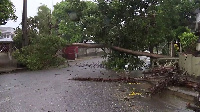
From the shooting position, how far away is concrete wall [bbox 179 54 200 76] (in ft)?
37.1

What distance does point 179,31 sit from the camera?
20594 millimetres

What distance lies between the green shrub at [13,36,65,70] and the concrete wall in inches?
353

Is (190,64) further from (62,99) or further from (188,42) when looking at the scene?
(62,99)

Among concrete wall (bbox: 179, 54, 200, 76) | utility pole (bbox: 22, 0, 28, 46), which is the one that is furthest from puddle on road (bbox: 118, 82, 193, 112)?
utility pole (bbox: 22, 0, 28, 46)

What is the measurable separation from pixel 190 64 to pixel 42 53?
1056cm

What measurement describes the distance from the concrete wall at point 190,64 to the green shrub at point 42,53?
8957 millimetres

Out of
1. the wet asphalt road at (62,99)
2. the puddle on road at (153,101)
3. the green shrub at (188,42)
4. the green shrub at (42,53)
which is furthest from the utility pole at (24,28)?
the puddle on road at (153,101)

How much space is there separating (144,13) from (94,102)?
36.4 ft

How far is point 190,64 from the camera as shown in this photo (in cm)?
1197

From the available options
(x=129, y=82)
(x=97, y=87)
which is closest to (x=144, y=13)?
(x=129, y=82)

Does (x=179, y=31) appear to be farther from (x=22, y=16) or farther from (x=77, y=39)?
(x=77, y=39)

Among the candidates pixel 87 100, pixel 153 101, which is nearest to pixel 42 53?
pixel 87 100

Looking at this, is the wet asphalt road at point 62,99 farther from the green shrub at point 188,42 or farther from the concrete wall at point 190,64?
the green shrub at point 188,42

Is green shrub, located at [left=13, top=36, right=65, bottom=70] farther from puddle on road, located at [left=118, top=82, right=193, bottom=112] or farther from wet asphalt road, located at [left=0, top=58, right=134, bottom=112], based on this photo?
puddle on road, located at [left=118, top=82, right=193, bottom=112]
